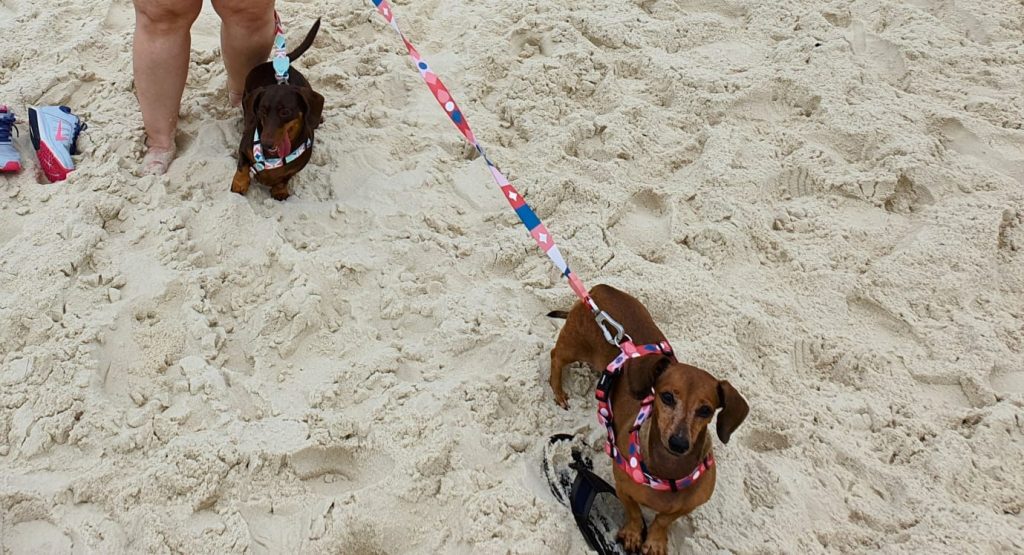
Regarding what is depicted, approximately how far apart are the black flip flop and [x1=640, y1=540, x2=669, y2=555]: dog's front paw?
0.05 meters

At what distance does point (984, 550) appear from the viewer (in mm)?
2033

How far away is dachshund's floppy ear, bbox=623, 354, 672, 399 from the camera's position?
203 centimetres

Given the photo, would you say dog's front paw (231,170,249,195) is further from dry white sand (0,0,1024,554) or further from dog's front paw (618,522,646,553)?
dog's front paw (618,522,646,553)

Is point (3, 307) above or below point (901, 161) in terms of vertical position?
below

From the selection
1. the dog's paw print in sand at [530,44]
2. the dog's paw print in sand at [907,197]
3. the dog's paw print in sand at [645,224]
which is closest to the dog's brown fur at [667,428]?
the dog's paw print in sand at [645,224]

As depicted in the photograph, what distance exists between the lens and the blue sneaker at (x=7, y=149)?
2.85 m

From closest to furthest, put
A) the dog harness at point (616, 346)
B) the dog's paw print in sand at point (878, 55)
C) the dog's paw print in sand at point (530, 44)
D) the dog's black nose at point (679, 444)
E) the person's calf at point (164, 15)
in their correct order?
the dog's black nose at point (679, 444) < the dog harness at point (616, 346) < the person's calf at point (164, 15) < the dog's paw print in sand at point (878, 55) < the dog's paw print in sand at point (530, 44)

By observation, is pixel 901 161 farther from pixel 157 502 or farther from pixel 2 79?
pixel 2 79

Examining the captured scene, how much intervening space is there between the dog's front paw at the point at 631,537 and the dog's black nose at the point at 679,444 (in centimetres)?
37

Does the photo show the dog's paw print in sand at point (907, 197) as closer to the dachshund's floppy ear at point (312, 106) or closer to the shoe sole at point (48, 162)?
the dachshund's floppy ear at point (312, 106)

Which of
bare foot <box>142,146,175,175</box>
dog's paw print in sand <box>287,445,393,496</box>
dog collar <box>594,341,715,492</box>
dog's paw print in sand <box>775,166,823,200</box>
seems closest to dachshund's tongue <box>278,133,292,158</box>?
Answer: bare foot <box>142,146,175,175</box>

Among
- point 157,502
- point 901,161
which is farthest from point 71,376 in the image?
point 901,161

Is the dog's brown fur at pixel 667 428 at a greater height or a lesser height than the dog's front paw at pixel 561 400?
greater

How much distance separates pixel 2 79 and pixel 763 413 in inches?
141
